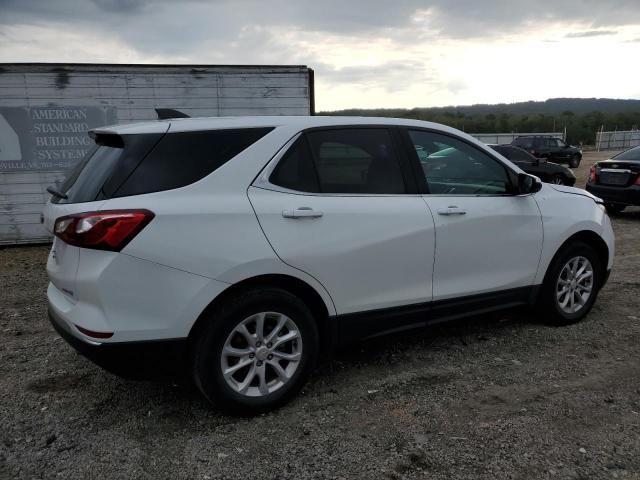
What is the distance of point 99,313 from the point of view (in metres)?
2.75

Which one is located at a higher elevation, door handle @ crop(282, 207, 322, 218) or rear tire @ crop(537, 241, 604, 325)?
door handle @ crop(282, 207, 322, 218)

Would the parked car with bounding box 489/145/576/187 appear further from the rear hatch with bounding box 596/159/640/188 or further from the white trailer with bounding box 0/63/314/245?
the white trailer with bounding box 0/63/314/245

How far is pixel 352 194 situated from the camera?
339 cm

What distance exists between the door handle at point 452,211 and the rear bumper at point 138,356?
1867 millimetres

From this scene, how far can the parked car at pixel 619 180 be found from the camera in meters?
10.2

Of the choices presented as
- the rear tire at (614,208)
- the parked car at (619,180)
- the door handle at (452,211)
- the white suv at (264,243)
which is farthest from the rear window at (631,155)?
the door handle at (452,211)

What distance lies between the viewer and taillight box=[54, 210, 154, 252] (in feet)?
8.86

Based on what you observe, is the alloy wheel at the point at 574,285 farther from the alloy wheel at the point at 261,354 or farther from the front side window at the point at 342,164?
the alloy wheel at the point at 261,354

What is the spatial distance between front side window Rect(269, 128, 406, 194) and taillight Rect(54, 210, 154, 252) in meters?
0.80

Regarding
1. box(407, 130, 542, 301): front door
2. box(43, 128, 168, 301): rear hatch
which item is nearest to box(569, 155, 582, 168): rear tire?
box(407, 130, 542, 301): front door

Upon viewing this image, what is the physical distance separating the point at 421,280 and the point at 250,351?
126 cm

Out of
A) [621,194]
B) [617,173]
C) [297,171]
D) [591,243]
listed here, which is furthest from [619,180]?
[297,171]

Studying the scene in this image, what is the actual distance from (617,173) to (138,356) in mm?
10358

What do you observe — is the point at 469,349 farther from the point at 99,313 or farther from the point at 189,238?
the point at 99,313
